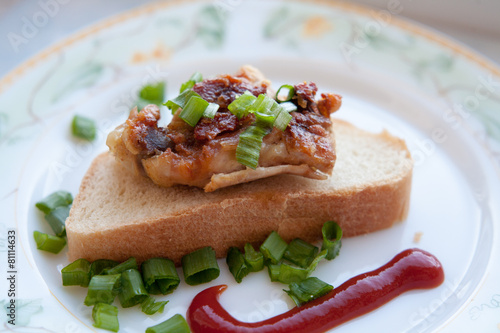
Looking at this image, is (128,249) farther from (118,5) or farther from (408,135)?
(118,5)

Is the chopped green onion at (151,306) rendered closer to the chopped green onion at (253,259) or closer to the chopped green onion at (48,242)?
the chopped green onion at (253,259)

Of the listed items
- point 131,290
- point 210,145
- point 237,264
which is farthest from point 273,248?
point 131,290

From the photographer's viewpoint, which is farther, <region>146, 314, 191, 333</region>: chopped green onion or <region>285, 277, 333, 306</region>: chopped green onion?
<region>285, 277, 333, 306</region>: chopped green onion

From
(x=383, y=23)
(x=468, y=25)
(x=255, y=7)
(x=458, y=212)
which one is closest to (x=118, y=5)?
(x=255, y=7)

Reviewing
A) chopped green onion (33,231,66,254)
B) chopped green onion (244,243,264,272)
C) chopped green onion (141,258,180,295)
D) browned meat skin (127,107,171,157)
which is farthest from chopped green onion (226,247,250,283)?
chopped green onion (33,231,66,254)

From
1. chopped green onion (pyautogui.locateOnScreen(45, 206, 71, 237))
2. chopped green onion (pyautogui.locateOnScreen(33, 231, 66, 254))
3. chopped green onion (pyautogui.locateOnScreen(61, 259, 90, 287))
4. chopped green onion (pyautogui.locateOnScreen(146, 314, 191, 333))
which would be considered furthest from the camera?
chopped green onion (pyautogui.locateOnScreen(45, 206, 71, 237))

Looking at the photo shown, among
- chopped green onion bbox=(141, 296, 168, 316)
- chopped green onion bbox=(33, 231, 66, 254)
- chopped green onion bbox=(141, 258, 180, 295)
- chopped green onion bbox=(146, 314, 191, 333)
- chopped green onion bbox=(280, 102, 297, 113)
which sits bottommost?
chopped green onion bbox=(146, 314, 191, 333)

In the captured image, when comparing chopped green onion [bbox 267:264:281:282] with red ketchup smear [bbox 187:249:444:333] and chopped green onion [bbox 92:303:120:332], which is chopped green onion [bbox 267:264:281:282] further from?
chopped green onion [bbox 92:303:120:332]

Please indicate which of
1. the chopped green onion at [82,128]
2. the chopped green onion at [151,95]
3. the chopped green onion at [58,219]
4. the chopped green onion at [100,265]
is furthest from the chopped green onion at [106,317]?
the chopped green onion at [151,95]
